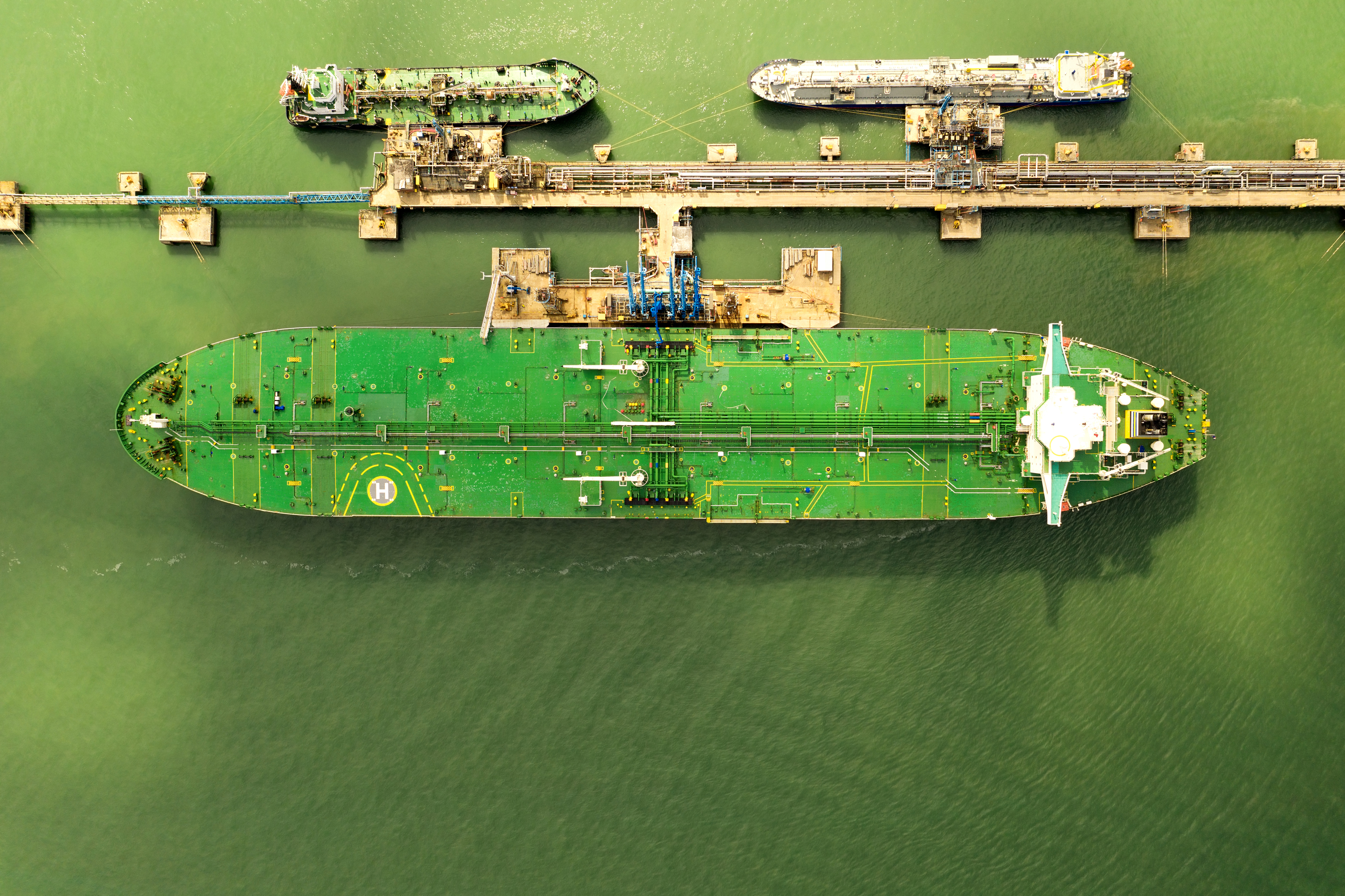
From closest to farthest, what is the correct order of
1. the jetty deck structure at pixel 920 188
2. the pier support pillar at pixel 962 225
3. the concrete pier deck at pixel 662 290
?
the jetty deck structure at pixel 920 188 → the concrete pier deck at pixel 662 290 → the pier support pillar at pixel 962 225

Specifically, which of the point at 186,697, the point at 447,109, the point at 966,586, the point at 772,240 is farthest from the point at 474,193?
the point at 966,586

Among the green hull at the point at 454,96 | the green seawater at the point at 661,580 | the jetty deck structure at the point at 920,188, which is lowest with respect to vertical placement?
the green seawater at the point at 661,580

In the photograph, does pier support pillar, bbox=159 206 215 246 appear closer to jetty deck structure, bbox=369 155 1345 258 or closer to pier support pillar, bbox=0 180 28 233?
pier support pillar, bbox=0 180 28 233

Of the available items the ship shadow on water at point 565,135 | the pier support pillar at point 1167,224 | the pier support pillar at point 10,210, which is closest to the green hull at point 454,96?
the ship shadow on water at point 565,135

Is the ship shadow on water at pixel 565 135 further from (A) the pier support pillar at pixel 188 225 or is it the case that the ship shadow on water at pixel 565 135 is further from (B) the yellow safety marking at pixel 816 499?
(B) the yellow safety marking at pixel 816 499

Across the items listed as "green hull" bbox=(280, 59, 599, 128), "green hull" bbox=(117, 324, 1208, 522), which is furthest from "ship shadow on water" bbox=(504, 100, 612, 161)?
"green hull" bbox=(117, 324, 1208, 522)

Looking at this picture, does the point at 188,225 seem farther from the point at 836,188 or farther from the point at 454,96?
the point at 836,188

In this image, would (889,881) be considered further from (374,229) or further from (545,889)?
(374,229)
